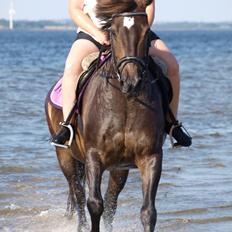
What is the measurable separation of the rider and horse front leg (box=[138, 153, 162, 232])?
0.74 m

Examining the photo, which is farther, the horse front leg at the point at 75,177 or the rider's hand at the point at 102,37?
the horse front leg at the point at 75,177

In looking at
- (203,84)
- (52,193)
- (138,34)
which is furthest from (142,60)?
(203,84)

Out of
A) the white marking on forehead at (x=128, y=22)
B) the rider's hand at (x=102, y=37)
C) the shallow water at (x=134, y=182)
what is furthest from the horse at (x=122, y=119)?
the shallow water at (x=134, y=182)

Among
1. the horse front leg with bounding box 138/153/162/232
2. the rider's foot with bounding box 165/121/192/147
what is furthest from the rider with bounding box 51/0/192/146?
the horse front leg with bounding box 138/153/162/232

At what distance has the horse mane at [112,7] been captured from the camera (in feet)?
22.8

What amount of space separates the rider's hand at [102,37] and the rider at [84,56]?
0.28 feet

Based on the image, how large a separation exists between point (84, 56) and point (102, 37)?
1.79ft

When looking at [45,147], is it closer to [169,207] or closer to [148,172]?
[169,207]

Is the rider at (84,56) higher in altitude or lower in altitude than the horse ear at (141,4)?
lower

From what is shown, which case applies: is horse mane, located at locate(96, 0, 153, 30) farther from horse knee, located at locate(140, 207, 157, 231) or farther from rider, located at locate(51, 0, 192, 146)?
horse knee, located at locate(140, 207, 157, 231)

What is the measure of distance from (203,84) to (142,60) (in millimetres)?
21242

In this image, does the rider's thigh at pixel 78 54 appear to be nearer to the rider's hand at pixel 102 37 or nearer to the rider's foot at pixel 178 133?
the rider's hand at pixel 102 37

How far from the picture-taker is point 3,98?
22.0m

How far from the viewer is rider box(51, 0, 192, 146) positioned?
8.05 metres
